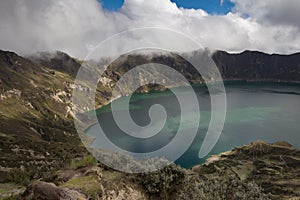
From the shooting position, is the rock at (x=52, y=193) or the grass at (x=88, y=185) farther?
the grass at (x=88, y=185)

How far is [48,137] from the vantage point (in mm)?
195625

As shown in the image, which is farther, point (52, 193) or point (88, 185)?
point (88, 185)

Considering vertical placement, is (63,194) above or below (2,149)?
above

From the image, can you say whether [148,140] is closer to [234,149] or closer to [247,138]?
[234,149]

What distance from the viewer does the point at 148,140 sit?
149 metres

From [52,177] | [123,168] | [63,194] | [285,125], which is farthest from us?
[285,125]

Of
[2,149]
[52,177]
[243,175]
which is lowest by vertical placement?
[2,149]

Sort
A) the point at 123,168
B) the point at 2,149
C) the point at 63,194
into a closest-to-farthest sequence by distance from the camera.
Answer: the point at 63,194 < the point at 123,168 < the point at 2,149

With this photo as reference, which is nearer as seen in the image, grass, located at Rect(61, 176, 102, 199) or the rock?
the rock

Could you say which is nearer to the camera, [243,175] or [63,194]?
[63,194]

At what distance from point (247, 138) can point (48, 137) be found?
433 ft

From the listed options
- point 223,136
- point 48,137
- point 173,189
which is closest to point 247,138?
point 223,136

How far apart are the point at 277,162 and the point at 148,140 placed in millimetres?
66683

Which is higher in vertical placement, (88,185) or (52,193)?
(88,185)
